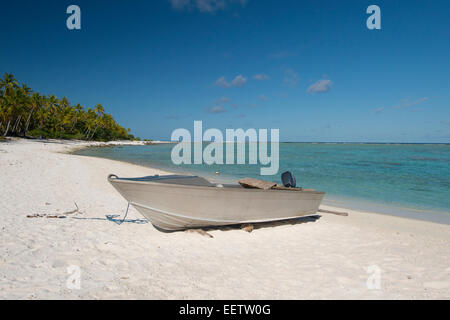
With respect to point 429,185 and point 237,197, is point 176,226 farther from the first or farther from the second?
point 429,185

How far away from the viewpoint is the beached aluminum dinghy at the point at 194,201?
5691 millimetres

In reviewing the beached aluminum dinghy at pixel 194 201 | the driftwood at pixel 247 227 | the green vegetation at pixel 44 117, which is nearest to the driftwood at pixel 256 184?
the beached aluminum dinghy at pixel 194 201

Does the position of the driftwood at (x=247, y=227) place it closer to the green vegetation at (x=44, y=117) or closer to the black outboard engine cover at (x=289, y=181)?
the black outboard engine cover at (x=289, y=181)

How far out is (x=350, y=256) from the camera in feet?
17.5

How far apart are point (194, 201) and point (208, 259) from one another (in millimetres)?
1502

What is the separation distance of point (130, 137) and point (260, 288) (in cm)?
13862

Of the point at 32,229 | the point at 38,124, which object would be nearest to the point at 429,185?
the point at 32,229

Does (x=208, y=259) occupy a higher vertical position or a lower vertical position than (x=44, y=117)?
lower

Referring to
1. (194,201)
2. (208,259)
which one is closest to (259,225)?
(194,201)

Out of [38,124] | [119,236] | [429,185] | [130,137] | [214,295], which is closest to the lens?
[214,295]

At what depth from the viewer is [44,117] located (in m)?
56.0

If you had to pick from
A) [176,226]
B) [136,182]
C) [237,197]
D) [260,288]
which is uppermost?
[136,182]

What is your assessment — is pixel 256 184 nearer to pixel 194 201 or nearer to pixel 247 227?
pixel 247 227

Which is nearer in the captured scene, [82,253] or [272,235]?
[82,253]
